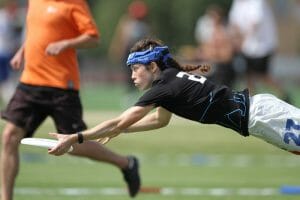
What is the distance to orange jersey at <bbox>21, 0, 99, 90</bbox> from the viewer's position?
10.8m

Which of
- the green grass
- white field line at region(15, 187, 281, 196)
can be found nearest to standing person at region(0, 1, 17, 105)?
the green grass

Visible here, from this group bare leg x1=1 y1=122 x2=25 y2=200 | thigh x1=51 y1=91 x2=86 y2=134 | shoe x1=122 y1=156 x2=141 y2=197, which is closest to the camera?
bare leg x1=1 y1=122 x2=25 y2=200

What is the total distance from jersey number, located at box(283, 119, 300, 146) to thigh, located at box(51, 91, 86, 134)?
2.34 metres

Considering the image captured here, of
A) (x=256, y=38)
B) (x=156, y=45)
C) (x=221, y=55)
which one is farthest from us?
(x=221, y=55)

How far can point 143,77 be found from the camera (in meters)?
9.18

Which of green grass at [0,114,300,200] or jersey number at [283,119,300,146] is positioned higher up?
jersey number at [283,119,300,146]

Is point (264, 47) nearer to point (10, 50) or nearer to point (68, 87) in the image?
point (10, 50)

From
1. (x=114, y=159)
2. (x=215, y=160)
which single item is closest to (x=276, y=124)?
(x=114, y=159)

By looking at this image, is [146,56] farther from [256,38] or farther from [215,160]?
[256,38]

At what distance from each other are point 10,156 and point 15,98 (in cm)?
64

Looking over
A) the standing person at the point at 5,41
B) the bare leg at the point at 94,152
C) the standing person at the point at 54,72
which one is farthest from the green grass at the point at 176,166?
the standing person at the point at 5,41

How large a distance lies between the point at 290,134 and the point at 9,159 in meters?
2.77

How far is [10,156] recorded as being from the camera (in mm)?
10391

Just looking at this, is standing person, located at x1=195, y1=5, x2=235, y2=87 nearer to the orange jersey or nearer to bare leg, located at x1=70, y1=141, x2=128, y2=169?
bare leg, located at x1=70, y1=141, x2=128, y2=169
